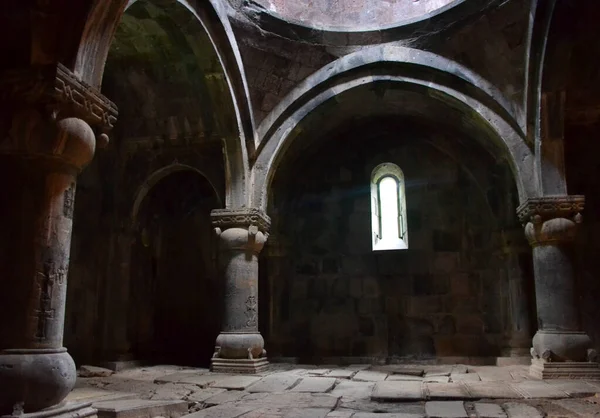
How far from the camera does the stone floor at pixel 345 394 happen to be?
4.09m

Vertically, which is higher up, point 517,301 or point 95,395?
point 517,301

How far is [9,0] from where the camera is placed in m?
3.46

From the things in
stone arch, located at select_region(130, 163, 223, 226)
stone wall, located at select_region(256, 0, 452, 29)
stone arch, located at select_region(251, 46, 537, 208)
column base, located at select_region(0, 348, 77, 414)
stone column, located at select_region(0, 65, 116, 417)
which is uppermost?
stone wall, located at select_region(256, 0, 452, 29)

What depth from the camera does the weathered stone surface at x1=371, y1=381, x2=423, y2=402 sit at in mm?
4676

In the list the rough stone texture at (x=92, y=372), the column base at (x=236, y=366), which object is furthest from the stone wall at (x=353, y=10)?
the rough stone texture at (x=92, y=372)

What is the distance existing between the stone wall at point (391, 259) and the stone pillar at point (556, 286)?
1.69 m

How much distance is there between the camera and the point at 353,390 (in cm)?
529

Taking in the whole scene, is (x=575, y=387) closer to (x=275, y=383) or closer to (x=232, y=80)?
(x=275, y=383)

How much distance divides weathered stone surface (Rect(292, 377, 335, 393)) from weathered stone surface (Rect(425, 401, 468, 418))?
1.21 m

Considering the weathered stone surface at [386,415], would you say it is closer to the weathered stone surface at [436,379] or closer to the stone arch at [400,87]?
the weathered stone surface at [436,379]

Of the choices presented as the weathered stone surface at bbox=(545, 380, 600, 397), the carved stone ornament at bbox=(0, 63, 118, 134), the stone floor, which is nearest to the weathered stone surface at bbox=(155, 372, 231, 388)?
the stone floor

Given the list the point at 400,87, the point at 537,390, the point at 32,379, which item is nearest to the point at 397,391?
the point at 537,390

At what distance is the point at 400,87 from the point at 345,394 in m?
4.70

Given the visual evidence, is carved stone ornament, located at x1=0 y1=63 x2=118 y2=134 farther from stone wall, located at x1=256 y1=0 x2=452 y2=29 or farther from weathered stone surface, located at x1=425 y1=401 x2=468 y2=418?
stone wall, located at x1=256 y1=0 x2=452 y2=29
